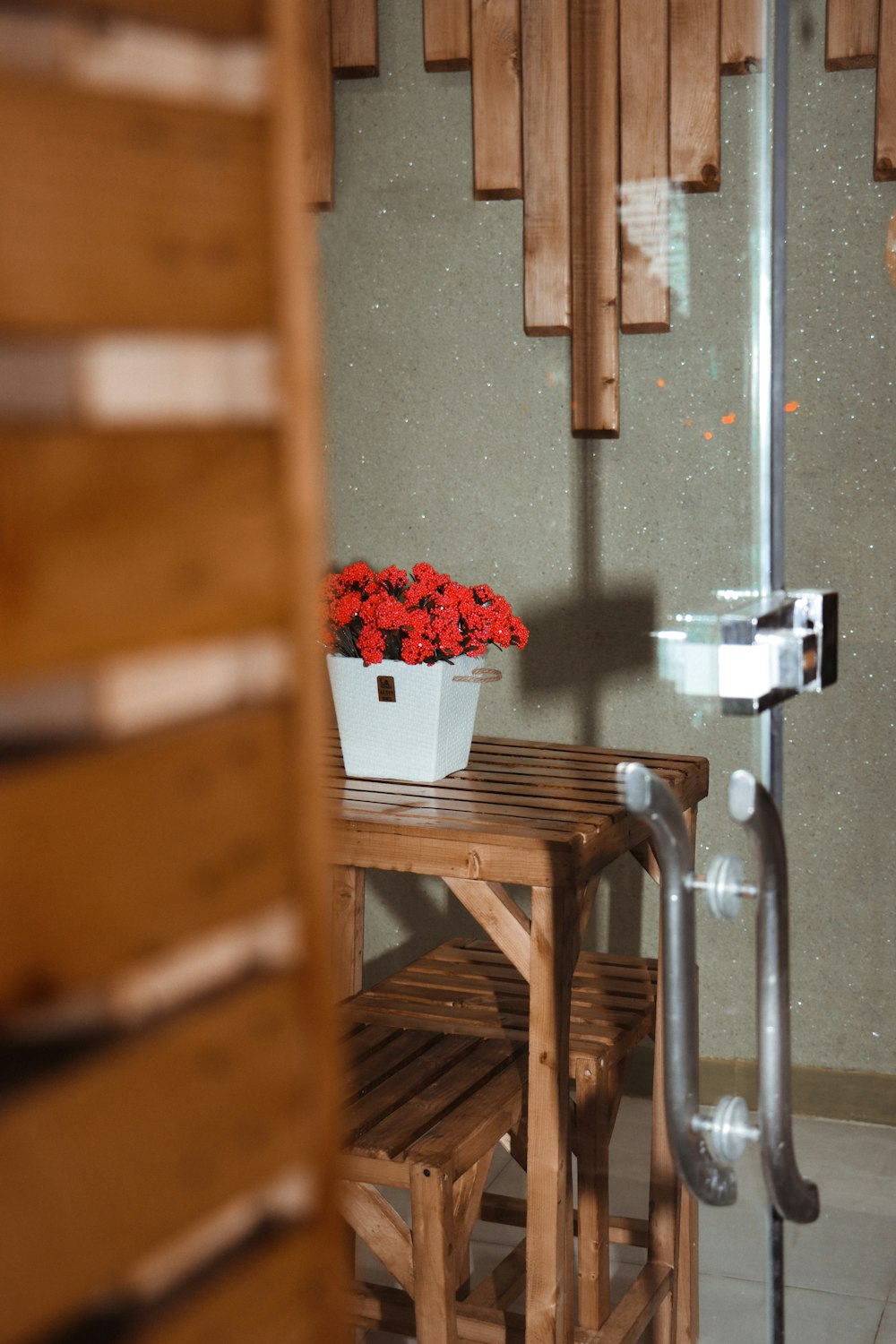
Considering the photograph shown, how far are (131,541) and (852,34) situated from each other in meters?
2.03

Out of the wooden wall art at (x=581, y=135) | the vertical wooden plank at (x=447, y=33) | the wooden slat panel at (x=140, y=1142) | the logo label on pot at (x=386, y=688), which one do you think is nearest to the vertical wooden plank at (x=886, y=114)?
the wooden wall art at (x=581, y=135)

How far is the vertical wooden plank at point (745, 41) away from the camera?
1102mm

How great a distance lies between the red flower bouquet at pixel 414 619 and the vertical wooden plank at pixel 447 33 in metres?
1.28

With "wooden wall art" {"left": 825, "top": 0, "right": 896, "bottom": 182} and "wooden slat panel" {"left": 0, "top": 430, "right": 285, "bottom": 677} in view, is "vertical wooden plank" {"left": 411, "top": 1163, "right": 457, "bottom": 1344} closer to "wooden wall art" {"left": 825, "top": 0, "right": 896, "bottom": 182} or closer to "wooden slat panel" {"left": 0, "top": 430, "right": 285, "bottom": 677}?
"wooden slat panel" {"left": 0, "top": 430, "right": 285, "bottom": 677}

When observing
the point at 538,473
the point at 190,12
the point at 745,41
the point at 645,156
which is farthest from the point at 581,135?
the point at 190,12

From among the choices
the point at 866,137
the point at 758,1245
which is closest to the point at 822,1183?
the point at 758,1245

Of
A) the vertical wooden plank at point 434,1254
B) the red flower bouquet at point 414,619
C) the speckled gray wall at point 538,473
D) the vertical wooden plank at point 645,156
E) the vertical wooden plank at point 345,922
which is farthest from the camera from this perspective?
the speckled gray wall at point 538,473

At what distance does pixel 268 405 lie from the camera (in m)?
0.47

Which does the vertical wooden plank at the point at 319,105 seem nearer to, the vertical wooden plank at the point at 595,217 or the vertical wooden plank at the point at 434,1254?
the vertical wooden plank at the point at 595,217

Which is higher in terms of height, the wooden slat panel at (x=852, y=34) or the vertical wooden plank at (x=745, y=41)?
the wooden slat panel at (x=852, y=34)

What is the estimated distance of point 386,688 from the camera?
1778 mm

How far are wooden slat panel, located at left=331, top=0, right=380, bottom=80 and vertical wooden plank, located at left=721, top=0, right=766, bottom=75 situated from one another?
1007 millimetres

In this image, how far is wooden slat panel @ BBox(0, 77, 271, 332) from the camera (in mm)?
397

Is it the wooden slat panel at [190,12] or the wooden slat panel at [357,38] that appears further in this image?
the wooden slat panel at [357,38]
